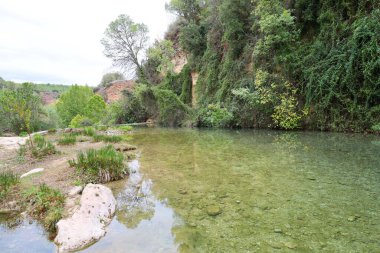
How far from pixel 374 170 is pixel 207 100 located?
48.2 feet

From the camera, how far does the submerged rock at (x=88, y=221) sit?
3.04m

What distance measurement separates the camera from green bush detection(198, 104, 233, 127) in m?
16.0

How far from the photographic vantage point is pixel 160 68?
95.1 ft

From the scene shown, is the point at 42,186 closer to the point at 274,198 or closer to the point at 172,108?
the point at 274,198

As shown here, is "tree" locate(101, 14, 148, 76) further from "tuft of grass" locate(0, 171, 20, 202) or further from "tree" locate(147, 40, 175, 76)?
"tuft of grass" locate(0, 171, 20, 202)

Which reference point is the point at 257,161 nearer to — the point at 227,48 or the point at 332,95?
the point at 332,95

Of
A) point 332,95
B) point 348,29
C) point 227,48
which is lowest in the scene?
point 332,95

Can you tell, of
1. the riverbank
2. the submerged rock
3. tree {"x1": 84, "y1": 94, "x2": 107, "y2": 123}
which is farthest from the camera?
tree {"x1": 84, "y1": 94, "x2": 107, "y2": 123}

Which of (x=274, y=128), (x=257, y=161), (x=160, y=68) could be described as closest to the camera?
(x=257, y=161)

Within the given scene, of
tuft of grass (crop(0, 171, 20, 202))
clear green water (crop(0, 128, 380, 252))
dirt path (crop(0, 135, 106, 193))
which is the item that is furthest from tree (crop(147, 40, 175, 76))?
tuft of grass (crop(0, 171, 20, 202))

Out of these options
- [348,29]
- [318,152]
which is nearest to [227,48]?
[348,29]

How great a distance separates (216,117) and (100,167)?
1151cm

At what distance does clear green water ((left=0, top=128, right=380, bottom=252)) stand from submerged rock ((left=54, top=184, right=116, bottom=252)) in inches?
5.6

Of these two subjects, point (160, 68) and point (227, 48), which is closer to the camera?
point (227, 48)
